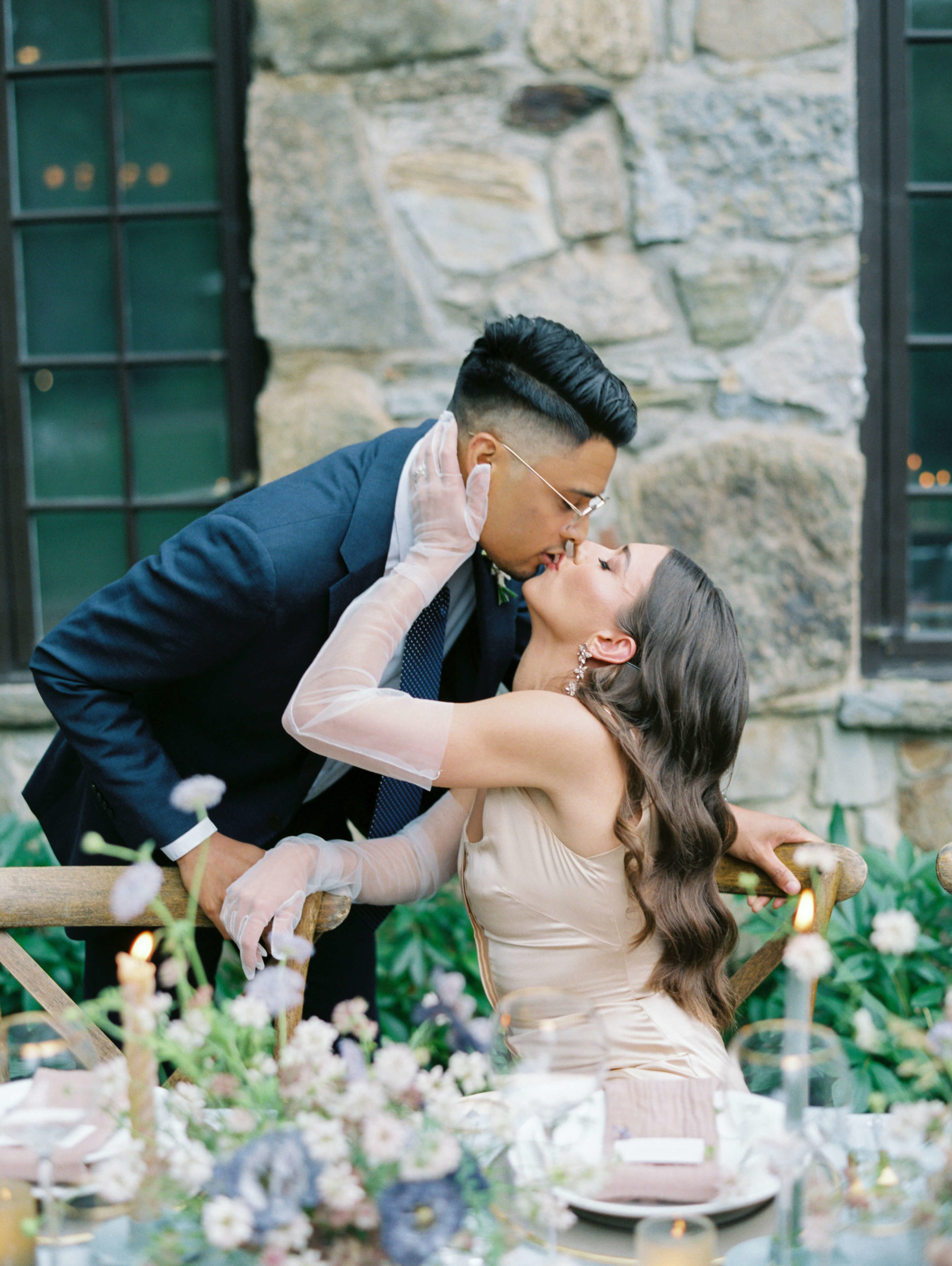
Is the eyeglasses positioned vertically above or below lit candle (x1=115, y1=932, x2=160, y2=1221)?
above

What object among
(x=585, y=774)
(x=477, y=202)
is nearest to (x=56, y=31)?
(x=477, y=202)

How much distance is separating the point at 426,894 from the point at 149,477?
172 cm

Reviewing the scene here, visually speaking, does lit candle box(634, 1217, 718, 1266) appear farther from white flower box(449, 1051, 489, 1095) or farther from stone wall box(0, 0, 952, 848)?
stone wall box(0, 0, 952, 848)

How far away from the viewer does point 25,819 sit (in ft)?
9.84

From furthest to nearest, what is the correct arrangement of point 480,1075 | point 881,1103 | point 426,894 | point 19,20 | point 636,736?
point 19,20, point 426,894, point 636,736, point 881,1103, point 480,1075

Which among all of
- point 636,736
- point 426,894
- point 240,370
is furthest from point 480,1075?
point 240,370

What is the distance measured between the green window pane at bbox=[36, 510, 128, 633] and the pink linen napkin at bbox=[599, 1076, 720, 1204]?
2459 mm

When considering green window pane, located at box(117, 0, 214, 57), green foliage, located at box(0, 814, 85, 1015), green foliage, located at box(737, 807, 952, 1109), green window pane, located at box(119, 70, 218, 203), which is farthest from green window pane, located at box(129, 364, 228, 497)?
green foliage, located at box(737, 807, 952, 1109)

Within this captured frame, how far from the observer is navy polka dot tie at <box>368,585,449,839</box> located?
188 cm

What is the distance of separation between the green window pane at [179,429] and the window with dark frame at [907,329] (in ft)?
5.85

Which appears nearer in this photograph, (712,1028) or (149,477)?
(712,1028)

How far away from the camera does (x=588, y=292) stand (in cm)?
281

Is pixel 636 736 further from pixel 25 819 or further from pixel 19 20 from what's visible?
pixel 19 20

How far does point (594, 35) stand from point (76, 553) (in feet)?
6.43
